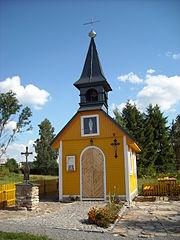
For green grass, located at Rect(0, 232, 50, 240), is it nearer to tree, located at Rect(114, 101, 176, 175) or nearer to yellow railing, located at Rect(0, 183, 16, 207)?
yellow railing, located at Rect(0, 183, 16, 207)

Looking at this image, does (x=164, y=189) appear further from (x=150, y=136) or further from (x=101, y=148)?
(x=150, y=136)

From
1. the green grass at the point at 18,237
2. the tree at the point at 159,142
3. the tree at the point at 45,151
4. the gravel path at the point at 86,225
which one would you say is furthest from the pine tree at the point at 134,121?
the green grass at the point at 18,237

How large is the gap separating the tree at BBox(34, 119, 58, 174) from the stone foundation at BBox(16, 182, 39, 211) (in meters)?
34.1

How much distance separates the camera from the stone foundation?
34.7ft

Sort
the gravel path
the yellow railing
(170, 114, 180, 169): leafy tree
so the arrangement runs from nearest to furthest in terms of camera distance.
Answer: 1. the gravel path
2. the yellow railing
3. (170, 114, 180, 169): leafy tree

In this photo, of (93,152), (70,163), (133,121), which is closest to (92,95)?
(93,152)

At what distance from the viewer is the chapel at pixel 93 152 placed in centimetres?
1283

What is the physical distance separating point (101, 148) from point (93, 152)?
1.68ft

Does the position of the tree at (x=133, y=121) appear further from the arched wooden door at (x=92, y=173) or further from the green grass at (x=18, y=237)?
the green grass at (x=18, y=237)

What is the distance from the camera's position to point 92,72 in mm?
15039

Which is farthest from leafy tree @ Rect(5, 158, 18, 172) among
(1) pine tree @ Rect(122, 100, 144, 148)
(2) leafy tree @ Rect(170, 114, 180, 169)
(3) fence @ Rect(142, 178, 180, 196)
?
(2) leafy tree @ Rect(170, 114, 180, 169)

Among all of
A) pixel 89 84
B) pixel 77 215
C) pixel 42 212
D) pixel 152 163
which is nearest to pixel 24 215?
pixel 42 212

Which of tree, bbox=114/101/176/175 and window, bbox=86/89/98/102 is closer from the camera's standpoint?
window, bbox=86/89/98/102

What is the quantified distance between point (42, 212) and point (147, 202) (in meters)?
5.96
